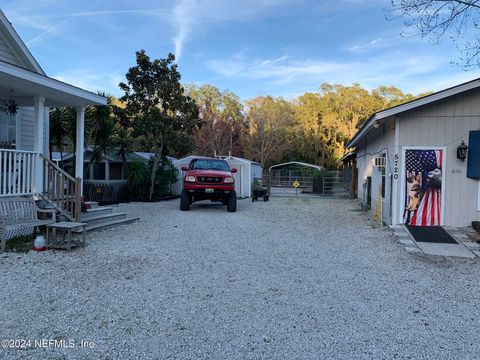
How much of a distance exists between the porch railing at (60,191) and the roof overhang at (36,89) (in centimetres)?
140

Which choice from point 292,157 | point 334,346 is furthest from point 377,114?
point 292,157

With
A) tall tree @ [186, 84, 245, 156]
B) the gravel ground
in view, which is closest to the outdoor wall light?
the gravel ground

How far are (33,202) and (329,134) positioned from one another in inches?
1474

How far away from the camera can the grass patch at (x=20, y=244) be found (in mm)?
5816

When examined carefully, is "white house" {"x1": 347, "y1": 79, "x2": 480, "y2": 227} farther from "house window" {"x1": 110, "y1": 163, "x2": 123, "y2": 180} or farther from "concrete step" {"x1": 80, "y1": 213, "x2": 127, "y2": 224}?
"house window" {"x1": 110, "y1": 163, "x2": 123, "y2": 180}

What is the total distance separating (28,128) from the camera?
9242mm

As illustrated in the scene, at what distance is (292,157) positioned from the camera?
40.6m

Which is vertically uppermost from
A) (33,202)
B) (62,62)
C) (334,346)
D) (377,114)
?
(62,62)

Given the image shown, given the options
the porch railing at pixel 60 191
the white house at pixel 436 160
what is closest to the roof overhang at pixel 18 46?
the porch railing at pixel 60 191

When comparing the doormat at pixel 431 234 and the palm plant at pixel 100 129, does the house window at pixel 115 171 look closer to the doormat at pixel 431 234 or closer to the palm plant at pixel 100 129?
the palm plant at pixel 100 129

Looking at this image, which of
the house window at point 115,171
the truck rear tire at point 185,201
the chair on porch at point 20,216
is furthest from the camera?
the house window at point 115,171

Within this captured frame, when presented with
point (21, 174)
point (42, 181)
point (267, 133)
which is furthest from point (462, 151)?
point (267, 133)

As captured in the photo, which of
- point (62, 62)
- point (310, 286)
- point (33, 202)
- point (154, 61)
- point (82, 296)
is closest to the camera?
point (82, 296)

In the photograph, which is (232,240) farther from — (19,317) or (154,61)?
(154,61)
